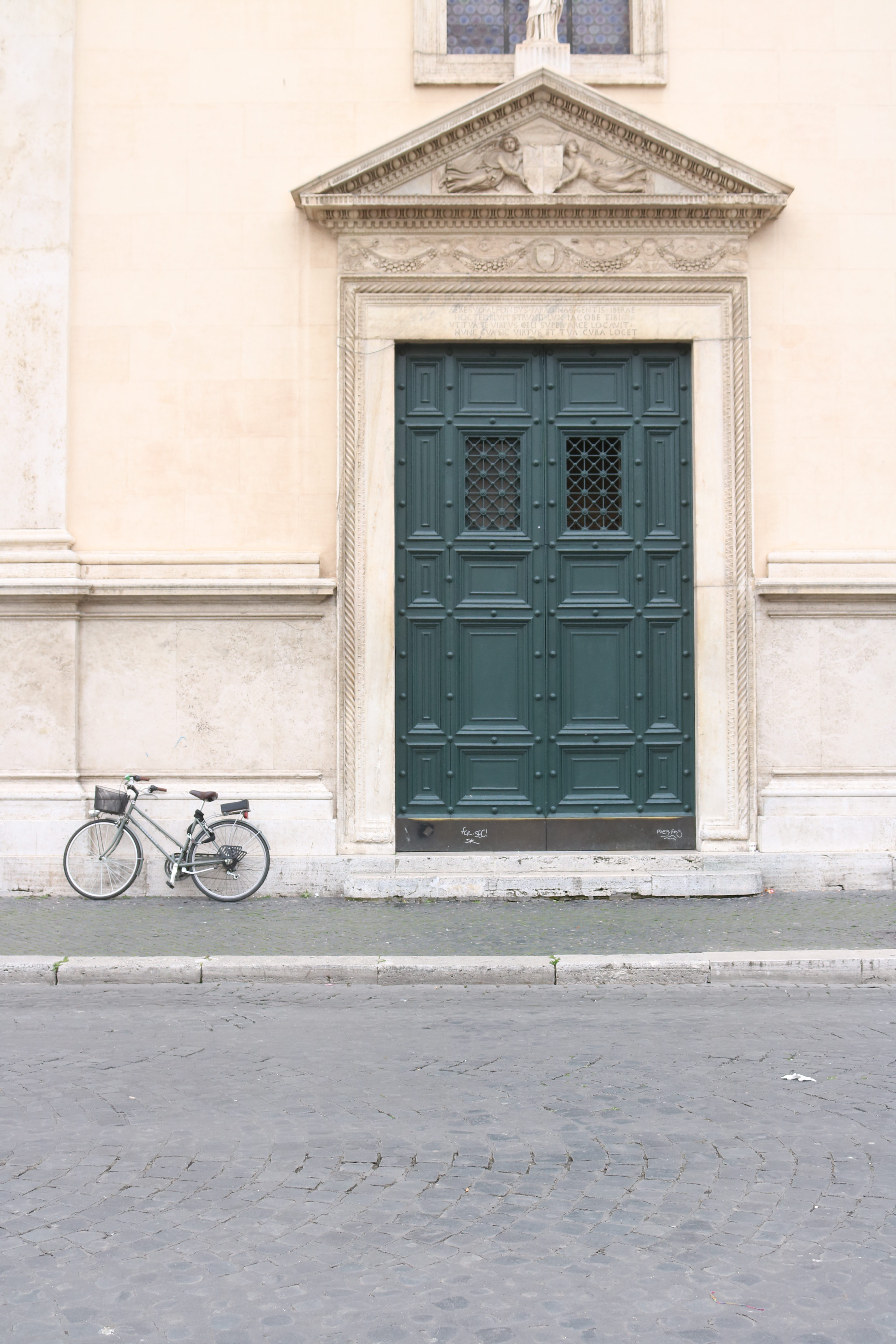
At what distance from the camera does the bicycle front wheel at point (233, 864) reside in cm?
1035

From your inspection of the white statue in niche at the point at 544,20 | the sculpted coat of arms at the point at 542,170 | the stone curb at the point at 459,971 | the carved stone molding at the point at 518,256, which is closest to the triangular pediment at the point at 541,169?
the sculpted coat of arms at the point at 542,170

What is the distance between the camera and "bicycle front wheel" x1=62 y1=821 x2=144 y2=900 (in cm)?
1039

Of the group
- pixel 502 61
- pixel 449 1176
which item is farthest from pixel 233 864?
pixel 502 61

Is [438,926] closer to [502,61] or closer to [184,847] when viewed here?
[184,847]

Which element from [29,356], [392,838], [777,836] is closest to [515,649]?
[392,838]

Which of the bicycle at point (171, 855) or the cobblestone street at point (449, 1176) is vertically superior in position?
the bicycle at point (171, 855)

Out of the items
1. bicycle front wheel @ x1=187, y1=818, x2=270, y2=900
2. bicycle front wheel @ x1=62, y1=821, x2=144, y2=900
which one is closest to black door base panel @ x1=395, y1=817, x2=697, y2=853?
bicycle front wheel @ x1=187, y1=818, x2=270, y2=900

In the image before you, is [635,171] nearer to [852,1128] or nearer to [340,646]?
[340,646]

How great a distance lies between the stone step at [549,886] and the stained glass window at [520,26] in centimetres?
701

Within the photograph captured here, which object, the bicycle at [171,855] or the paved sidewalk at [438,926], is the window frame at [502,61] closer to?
the bicycle at [171,855]

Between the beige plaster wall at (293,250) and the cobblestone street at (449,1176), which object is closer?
the cobblestone street at (449,1176)

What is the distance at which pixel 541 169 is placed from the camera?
1105 cm

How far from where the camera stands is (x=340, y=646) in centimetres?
1102

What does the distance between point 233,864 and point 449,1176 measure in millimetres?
6094
